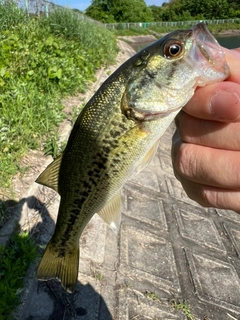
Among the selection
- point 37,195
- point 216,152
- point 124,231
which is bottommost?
point 124,231

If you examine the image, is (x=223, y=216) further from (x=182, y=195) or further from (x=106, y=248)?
(x=106, y=248)

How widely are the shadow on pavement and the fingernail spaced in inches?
86.7

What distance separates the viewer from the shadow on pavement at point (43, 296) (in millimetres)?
3027

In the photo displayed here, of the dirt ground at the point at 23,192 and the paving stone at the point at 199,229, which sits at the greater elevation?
the dirt ground at the point at 23,192

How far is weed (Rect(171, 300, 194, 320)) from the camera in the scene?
A: 12.0 ft

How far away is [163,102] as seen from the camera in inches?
76.5

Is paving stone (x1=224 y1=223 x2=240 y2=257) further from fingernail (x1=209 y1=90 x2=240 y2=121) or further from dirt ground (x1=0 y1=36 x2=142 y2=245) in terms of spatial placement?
fingernail (x1=209 y1=90 x2=240 y2=121)

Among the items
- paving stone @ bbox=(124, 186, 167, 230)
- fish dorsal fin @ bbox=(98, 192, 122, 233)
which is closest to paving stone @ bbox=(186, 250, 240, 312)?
paving stone @ bbox=(124, 186, 167, 230)

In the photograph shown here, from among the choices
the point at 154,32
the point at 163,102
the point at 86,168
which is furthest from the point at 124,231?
the point at 154,32

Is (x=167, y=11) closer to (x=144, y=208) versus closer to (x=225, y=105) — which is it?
(x=144, y=208)

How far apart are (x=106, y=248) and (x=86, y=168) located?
2.09 m

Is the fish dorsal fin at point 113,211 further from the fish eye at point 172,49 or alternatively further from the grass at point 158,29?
the grass at point 158,29

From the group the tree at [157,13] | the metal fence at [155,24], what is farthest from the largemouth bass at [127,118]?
the tree at [157,13]

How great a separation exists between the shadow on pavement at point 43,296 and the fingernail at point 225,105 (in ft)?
7.23
